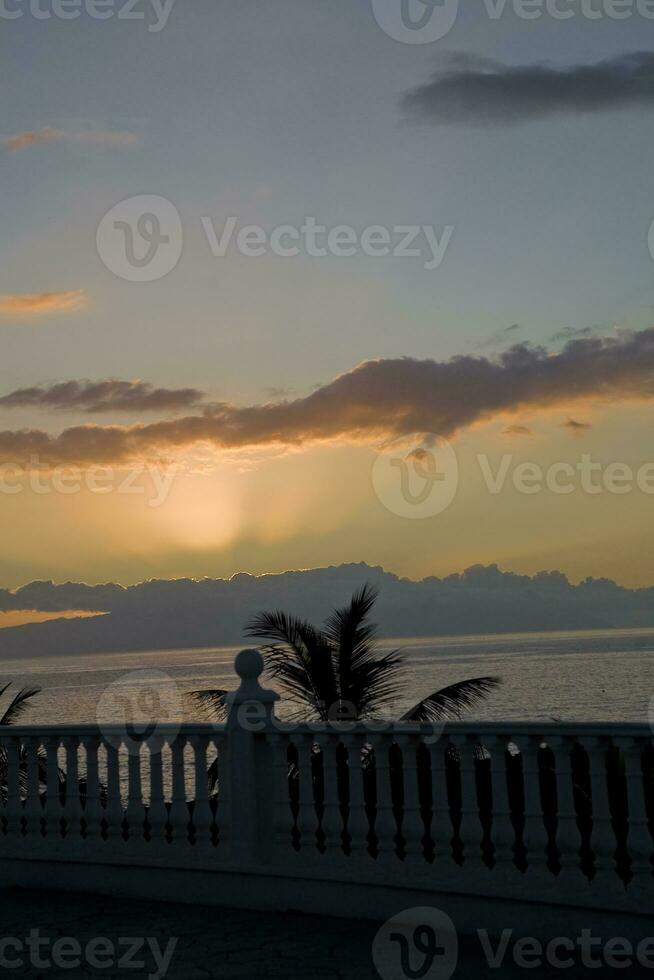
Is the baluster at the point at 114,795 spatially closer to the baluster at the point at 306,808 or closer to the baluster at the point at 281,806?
the baluster at the point at 281,806

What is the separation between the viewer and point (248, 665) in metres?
7.64

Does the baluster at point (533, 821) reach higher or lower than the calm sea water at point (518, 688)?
higher

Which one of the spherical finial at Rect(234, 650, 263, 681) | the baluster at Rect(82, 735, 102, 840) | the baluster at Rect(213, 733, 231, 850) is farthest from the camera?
the baluster at Rect(82, 735, 102, 840)

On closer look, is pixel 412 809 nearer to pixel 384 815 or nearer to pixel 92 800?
pixel 384 815

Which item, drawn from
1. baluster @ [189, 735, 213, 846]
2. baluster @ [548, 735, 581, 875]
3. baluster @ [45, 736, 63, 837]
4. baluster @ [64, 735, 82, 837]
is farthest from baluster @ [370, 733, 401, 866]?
baluster @ [45, 736, 63, 837]

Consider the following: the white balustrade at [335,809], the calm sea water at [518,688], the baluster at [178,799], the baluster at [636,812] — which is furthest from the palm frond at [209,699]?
the calm sea water at [518,688]

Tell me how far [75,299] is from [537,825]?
47.1 feet

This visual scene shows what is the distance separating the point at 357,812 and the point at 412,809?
0.43 meters

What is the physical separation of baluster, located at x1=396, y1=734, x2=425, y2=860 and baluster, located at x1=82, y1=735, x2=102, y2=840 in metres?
2.62

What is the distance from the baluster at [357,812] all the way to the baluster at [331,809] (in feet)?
0.33

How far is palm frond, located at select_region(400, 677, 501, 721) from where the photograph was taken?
17.9 m

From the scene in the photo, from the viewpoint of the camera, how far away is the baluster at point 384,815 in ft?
22.0

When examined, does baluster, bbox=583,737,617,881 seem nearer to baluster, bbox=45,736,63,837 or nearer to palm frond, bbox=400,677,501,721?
baluster, bbox=45,736,63,837

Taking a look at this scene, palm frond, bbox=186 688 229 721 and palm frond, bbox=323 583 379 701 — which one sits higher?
palm frond, bbox=323 583 379 701
